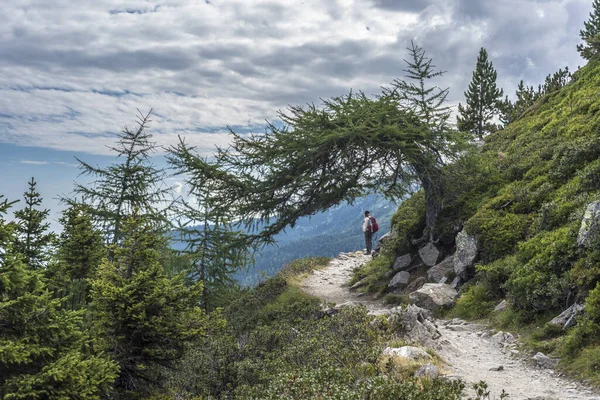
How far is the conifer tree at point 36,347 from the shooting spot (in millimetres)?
6621

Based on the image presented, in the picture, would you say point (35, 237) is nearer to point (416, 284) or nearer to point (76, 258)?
point (76, 258)

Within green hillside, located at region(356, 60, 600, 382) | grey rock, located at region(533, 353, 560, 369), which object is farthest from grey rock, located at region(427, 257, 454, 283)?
grey rock, located at region(533, 353, 560, 369)

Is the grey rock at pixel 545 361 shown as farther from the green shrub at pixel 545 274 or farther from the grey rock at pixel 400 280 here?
the grey rock at pixel 400 280

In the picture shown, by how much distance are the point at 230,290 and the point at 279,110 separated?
1108 centimetres

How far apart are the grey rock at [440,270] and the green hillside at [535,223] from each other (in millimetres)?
1326

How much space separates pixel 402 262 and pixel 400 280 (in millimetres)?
1418

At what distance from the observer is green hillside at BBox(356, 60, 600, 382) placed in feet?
31.5

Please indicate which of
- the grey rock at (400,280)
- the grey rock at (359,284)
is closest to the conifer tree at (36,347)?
the grey rock at (400,280)

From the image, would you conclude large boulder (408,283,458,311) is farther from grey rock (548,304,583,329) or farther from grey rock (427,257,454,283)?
grey rock (548,304,583,329)

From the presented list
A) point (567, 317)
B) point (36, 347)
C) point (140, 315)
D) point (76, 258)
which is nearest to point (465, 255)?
point (567, 317)

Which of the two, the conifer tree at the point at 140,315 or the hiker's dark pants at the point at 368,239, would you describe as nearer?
the conifer tree at the point at 140,315

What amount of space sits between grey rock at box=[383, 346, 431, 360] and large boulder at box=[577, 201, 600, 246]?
5.08 metres

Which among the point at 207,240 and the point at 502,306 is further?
the point at 207,240

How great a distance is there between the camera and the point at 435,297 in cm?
1394
